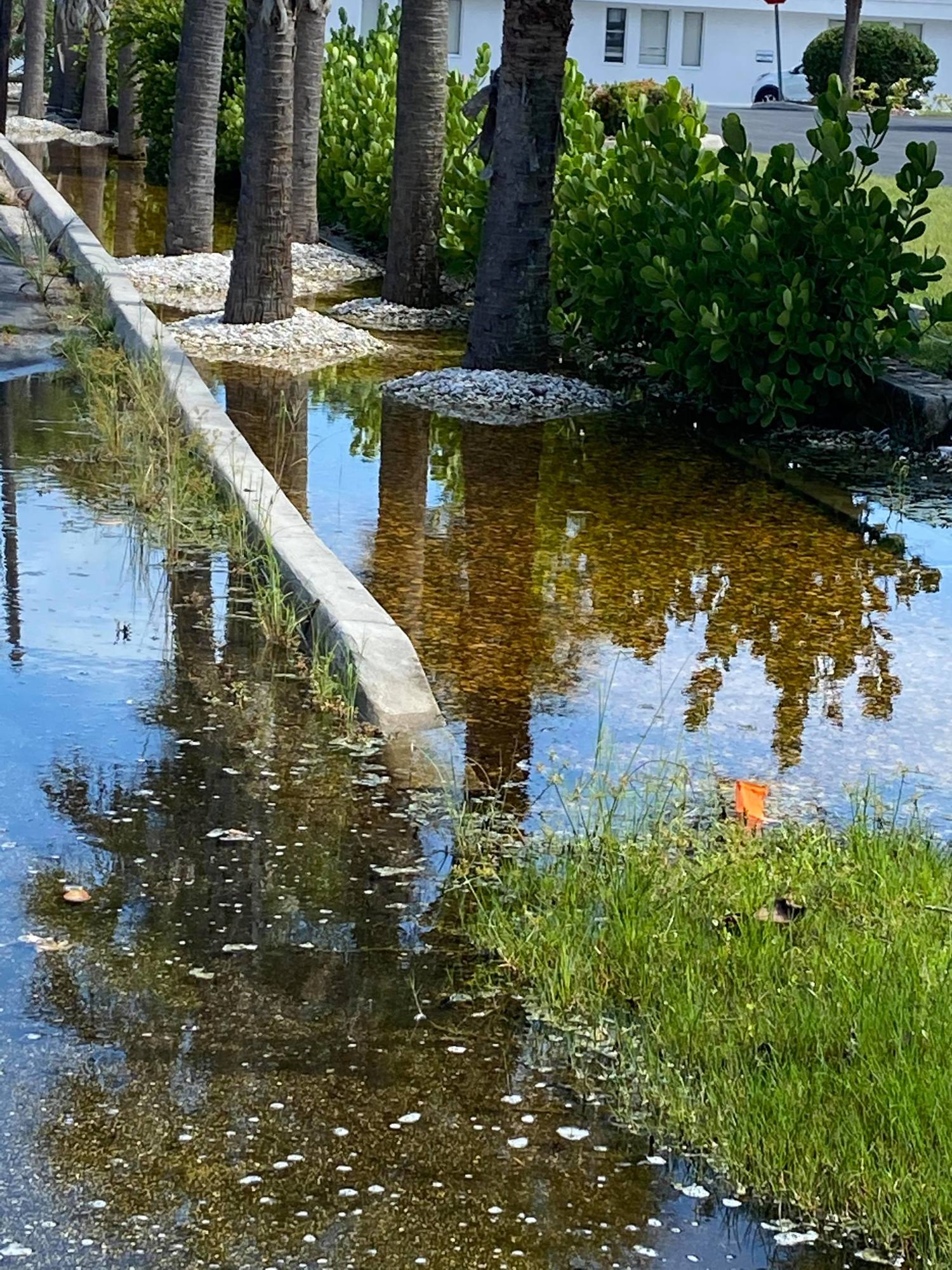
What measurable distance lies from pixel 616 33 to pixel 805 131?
26898 mm

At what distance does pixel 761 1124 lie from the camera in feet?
10.8

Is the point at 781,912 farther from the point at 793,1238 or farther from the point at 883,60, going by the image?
the point at 883,60

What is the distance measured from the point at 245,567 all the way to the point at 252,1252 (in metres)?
4.13

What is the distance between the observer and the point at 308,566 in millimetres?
6461

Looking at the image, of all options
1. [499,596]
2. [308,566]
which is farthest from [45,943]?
[499,596]

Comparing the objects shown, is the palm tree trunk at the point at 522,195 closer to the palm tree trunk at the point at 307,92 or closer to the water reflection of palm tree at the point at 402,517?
the water reflection of palm tree at the point at 402,517

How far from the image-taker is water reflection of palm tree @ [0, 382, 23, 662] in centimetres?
627

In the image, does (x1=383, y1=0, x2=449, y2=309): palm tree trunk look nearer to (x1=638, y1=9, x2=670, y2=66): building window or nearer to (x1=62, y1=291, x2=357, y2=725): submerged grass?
(x1=62, y1=291, x2=357, y2=725): submerged grass

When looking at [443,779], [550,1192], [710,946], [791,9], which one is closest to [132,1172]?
[550,1192]

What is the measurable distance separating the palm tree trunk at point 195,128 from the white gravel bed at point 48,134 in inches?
628

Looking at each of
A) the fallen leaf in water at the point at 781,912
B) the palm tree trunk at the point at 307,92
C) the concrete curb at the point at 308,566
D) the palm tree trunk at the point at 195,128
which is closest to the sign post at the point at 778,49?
the palm tree trunk at the point at 307,92

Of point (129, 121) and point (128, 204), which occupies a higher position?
point (129, 121)

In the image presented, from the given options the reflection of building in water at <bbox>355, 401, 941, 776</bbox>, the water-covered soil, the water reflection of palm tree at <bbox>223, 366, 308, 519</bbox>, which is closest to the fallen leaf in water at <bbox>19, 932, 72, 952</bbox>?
the water-covered soil

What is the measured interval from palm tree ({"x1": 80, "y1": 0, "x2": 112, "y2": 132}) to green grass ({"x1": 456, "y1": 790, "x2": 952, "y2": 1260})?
2602cm
